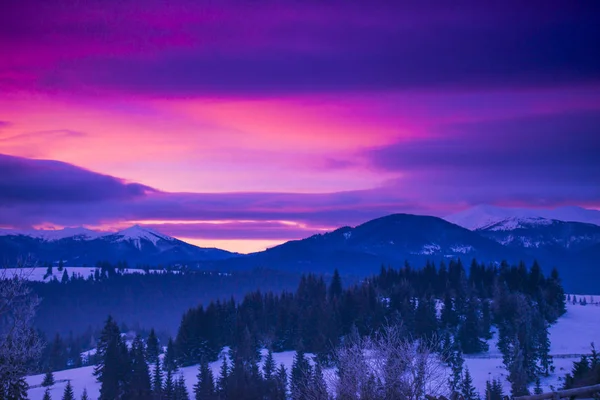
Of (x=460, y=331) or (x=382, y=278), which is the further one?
(x=382, y=278)

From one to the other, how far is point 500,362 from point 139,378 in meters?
60.5

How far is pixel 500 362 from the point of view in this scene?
135 meters

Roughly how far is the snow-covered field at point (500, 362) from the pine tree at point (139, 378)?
10.3 m

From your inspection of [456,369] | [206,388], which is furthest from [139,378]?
[456,369]

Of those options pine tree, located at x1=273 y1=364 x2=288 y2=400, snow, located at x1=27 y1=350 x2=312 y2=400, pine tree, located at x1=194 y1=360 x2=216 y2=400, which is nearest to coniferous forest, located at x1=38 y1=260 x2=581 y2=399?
pine tree, located at x1=273 y1=364 x2=288 y2=400

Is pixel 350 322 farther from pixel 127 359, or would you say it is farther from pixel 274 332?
pixel 127 359

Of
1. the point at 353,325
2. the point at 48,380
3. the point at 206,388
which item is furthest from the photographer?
the point at 353,325

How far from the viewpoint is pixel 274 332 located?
157250mm

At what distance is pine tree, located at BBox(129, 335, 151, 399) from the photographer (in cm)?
11606

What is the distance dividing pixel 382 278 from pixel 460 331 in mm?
39491

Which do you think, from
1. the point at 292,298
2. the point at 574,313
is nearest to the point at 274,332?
the point at 292,298

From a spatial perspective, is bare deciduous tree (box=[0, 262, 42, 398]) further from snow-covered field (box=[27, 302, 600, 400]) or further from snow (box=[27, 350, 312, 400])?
snow (box=[27, 350, 312, 400])

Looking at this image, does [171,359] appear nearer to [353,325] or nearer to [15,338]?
[353,325]

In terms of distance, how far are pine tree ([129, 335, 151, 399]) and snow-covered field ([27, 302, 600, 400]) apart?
33.7 ft
